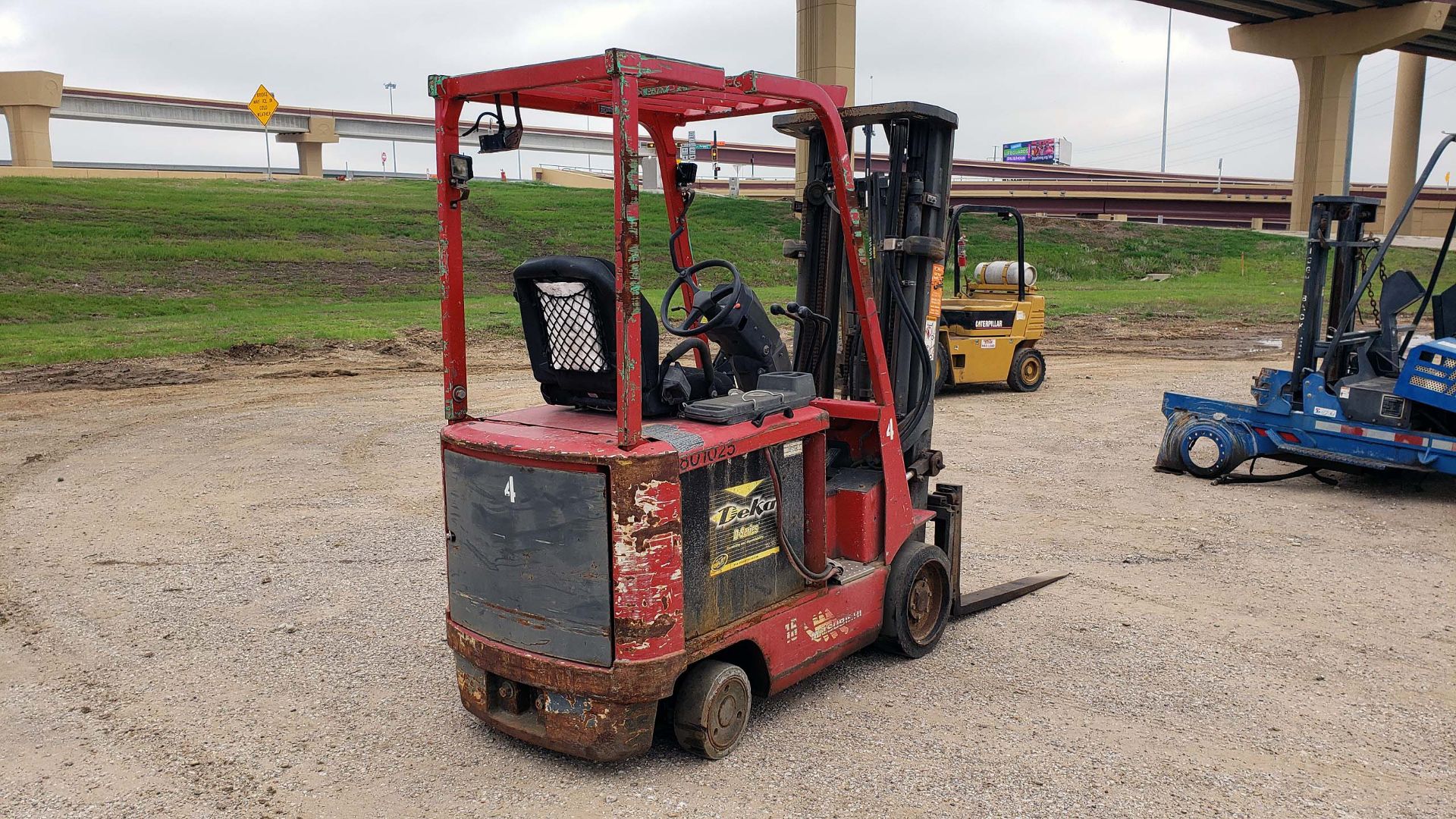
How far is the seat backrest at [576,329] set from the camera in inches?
170

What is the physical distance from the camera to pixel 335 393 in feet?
48.9

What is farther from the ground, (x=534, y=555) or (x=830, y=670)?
(x=534, y=555)

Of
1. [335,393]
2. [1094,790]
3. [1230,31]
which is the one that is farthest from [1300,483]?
[1230,31]

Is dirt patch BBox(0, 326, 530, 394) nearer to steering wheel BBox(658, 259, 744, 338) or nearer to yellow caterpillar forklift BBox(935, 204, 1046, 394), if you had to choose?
yellow caterpillar forklift BBox(935, 204, 1046, 394)

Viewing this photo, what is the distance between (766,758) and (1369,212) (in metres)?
8.03

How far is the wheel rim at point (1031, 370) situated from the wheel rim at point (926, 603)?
10.2m

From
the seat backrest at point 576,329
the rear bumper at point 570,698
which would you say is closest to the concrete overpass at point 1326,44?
the seat backrest at point 576,329

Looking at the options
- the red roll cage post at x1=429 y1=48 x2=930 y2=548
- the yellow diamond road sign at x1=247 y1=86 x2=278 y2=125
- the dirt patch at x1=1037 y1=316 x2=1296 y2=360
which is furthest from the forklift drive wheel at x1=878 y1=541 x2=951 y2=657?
the yellow diamond road sign at x1=247 y1=86 x2=278 y2=125

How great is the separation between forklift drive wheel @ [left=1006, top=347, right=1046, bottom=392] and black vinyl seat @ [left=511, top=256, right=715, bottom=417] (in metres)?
11.3

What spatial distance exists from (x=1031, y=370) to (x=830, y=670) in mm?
10911

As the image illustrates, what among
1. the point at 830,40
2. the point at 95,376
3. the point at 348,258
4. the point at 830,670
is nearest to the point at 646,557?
the point at 830,670

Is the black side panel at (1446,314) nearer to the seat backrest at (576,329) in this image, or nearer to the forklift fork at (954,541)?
the forklift fork at (954,541)

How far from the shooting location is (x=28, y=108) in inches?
1784

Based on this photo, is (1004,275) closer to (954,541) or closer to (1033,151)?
(954,541)
